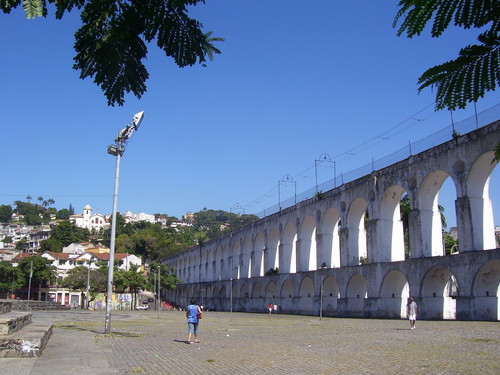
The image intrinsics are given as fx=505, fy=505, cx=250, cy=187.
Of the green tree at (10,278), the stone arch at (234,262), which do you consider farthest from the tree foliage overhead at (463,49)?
the green tree at (10,278)

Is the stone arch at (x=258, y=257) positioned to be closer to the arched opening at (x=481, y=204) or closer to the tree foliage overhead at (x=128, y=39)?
the arched opening at (x=481, y=204)

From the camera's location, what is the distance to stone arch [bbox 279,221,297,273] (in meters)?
44.7

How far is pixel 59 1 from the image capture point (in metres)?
2.34

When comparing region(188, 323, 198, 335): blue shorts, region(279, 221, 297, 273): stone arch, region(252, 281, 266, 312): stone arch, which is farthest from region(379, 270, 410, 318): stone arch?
region(188, 323, 198, 335): blue shorts

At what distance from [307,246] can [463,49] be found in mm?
40370

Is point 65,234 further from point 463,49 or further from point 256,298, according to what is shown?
point 463,49

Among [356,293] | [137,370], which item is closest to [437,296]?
[356,293]

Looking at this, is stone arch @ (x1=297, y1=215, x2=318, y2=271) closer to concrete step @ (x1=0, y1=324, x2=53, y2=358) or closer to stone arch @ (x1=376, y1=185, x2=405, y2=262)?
stone arch @ (x1=376, y1=185, x2=405, y2=262)

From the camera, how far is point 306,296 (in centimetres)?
4031

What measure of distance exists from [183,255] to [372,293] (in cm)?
5494

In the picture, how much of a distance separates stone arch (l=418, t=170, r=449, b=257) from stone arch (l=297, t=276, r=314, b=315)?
12.8 m

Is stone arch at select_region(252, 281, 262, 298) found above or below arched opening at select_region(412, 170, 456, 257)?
below

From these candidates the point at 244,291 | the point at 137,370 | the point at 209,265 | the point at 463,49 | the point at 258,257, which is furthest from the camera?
the point at 209,265

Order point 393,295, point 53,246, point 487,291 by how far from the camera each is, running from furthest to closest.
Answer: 1. point 53,246
2. point 393,295
3. point 487,291
